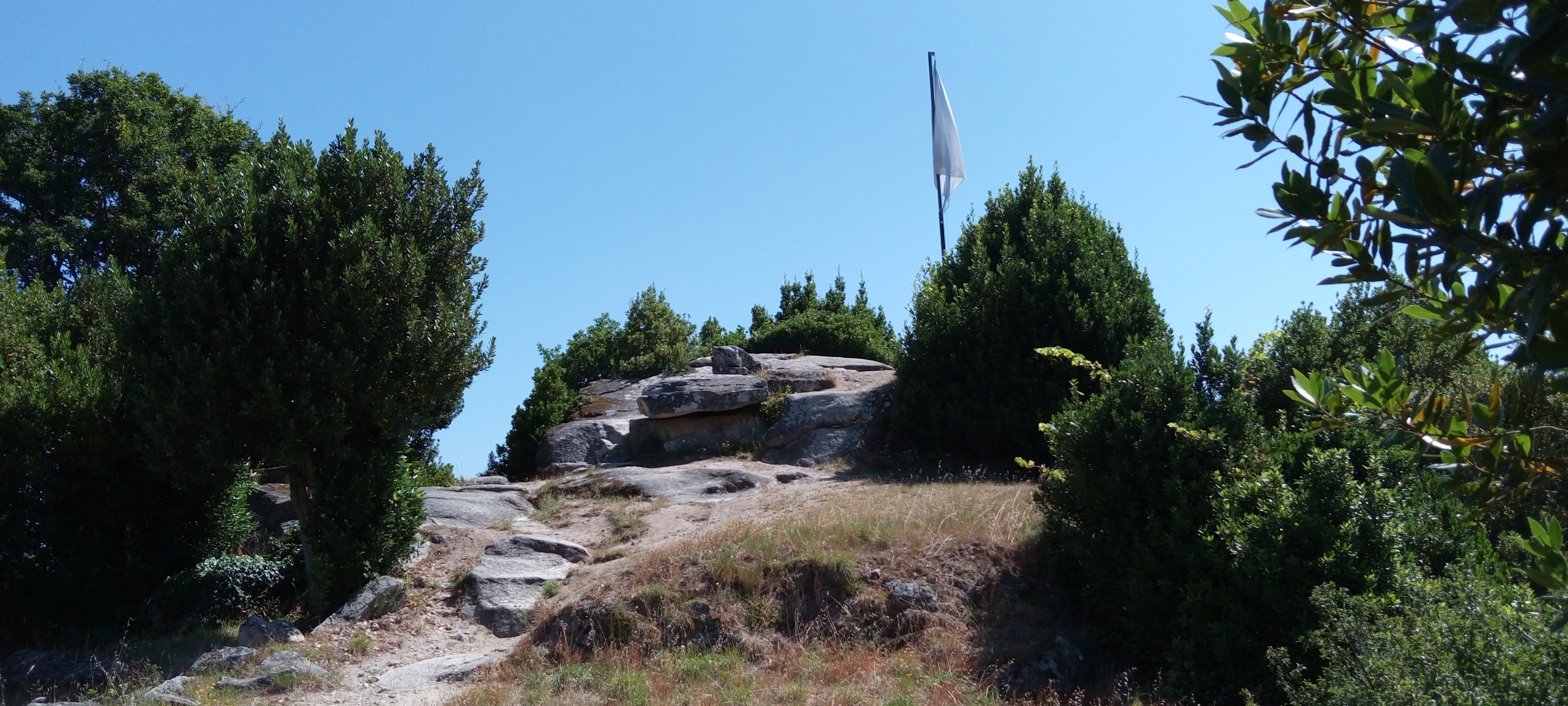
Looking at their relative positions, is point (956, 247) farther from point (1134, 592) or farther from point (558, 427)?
point (1134, 592)

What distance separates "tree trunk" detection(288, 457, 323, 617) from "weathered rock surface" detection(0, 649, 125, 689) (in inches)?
69.1

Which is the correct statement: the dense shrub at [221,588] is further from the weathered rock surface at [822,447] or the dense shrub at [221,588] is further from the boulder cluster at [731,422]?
the weathered rock surface at [822,447]

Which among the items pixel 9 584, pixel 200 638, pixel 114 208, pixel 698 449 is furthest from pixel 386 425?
pixel 114 208

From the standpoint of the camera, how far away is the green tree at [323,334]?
31.1 ft

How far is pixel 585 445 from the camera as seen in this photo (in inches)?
671

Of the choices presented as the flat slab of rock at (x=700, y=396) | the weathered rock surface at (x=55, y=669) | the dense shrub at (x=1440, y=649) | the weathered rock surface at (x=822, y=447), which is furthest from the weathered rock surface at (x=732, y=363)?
the dense shrub at (x=1440, y=649)

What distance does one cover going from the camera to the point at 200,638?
9570mm

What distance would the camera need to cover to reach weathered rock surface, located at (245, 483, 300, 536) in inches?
500

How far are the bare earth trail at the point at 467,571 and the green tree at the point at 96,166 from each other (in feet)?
37.6

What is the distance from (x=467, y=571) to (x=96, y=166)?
52.1 ft

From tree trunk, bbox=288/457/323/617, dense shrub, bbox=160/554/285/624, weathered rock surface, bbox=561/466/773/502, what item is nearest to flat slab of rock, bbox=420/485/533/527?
weathered rock surface, bbox=561/466/773/502

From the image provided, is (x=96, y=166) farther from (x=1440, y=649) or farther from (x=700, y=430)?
(x=1440, y=649)

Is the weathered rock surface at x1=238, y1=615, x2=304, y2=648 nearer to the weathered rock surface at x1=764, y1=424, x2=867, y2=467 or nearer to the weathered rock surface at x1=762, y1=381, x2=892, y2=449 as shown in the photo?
the weathered rock surface at x1=764, y1=424, x2=867, y2=467

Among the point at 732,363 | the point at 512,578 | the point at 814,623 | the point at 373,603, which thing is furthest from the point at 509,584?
the point at 732,363
